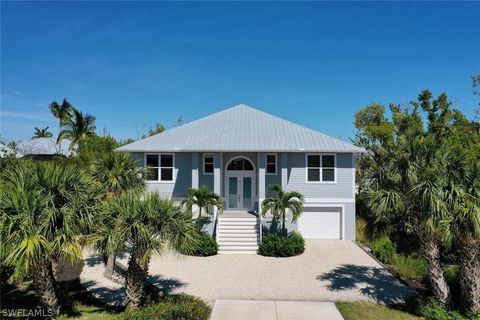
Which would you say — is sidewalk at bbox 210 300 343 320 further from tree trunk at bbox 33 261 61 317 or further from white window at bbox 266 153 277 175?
white window at bbox 266 153 277 175

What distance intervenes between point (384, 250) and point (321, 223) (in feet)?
16.5

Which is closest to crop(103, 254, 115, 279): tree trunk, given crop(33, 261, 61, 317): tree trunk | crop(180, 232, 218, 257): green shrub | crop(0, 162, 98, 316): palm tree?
crop(0, 162, 98, 316): palm tree

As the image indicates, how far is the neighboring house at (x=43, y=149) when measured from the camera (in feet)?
126

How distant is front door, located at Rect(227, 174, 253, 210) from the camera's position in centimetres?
2086

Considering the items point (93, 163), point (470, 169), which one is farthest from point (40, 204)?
point (470, 169)

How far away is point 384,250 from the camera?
15.7 m

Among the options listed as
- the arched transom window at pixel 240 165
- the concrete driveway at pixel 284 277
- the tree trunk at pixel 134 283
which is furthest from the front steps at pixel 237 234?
the tree trunk at pixel 134 283

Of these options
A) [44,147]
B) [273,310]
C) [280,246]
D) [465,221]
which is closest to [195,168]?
[280,246]

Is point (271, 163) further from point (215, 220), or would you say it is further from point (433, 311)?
point (433, 311)

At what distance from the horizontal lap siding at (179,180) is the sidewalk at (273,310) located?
10855mm

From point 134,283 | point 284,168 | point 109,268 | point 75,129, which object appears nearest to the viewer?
point 134,283

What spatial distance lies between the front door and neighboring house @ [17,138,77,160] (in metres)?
25.3

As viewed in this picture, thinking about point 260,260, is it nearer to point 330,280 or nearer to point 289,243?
point 289,243

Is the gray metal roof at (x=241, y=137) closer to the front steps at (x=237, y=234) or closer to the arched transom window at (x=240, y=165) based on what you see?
the arched transom window at (x=240, y=165)
